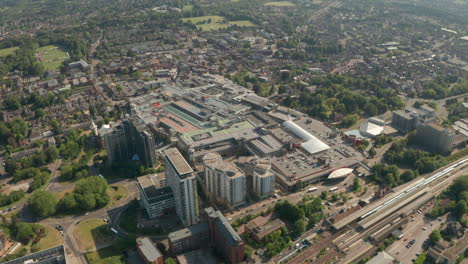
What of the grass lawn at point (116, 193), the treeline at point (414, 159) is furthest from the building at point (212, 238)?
the treeline at point (414, 159)

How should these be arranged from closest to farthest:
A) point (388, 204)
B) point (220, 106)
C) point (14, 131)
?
point (388, 204)
point (14, 131)
point (220, 106)

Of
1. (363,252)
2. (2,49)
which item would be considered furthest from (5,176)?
(2,49)

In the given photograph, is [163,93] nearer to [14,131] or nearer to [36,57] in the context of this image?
[14,131]

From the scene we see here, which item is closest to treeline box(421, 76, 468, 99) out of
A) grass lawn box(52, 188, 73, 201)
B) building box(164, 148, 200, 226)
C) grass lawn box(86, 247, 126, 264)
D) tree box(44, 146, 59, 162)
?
building box(164, 148, 200, 226)

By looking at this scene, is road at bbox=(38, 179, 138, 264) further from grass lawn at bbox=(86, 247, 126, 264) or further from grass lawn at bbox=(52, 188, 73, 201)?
grass lawn at bbox=(52, 188, 73, 201)

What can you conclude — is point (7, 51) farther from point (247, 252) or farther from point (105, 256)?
point (247, 252)

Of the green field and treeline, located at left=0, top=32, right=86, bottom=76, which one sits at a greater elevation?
treeline, located at left=0, top=32, right=86, bottom=76
